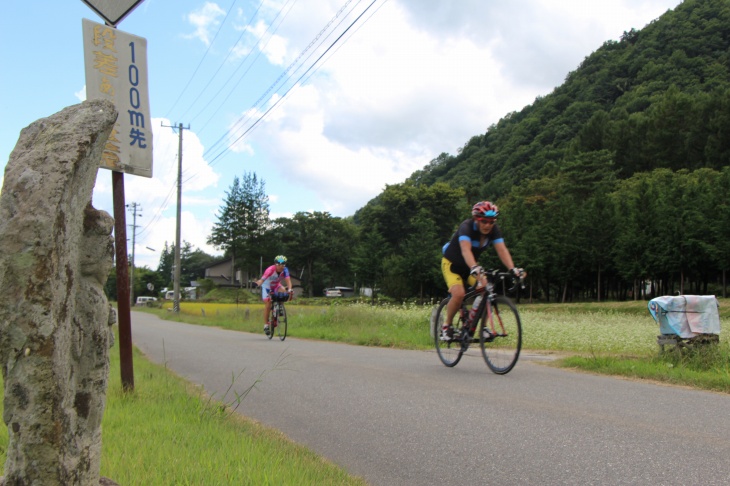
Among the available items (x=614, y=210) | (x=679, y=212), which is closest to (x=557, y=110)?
(x=614, y=210)

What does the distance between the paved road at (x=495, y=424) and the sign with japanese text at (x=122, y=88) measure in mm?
2568

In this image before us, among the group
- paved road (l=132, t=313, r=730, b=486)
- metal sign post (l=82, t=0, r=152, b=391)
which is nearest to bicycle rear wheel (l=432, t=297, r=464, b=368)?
paved road (l=132, t=313, r=730, b=486)

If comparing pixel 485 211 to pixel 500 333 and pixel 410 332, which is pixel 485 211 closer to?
pixel 500 333

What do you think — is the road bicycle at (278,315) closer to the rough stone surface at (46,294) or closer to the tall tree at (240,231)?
the rough stone surface at (46,294)

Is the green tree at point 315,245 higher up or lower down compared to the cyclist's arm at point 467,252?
higher up

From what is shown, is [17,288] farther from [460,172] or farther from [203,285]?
[460,172]

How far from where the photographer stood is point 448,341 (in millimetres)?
7520

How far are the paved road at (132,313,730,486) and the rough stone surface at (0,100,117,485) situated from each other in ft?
6.41

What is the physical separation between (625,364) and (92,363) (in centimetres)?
667

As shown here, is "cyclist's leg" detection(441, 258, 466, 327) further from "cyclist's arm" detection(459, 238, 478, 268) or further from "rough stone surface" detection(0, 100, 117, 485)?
"rough stone surface" detection(0, 100, 117, 485)

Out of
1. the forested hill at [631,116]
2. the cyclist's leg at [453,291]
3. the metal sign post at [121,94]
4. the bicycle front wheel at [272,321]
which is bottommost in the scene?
the bicycle front wheel at [272,321]

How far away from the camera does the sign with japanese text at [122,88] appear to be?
496 cm

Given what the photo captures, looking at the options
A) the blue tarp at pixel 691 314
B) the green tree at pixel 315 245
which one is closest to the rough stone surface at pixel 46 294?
the blue tarp at pixel 691 314

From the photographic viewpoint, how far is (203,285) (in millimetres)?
82438
